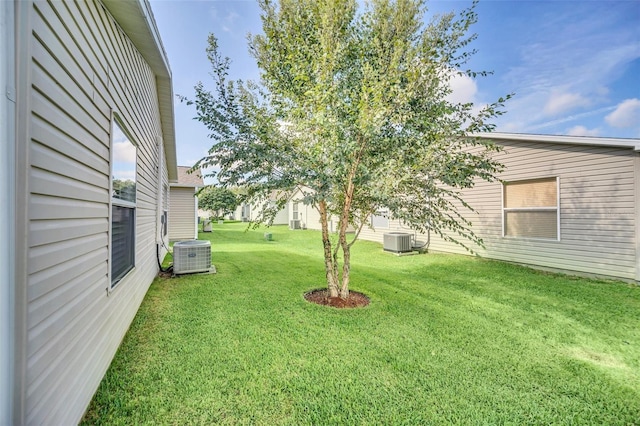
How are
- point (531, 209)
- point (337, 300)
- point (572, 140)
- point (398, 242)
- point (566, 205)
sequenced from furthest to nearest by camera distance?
point (398, 242), point (531, 209), point (566, 205), point (572, 140), point (337, 300)

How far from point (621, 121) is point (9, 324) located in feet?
49.7

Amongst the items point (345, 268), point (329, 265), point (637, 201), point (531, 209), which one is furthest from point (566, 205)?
point (329, 265)

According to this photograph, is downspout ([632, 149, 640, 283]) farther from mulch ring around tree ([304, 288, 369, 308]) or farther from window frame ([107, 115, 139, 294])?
window frame ([107, 115, 139, 294])

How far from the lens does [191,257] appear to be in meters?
6.09

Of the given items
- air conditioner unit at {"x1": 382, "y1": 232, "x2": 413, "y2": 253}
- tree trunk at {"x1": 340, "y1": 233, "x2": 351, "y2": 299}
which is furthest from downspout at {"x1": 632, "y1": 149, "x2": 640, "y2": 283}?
tree trunk at {"x1": 340, "y1": 233, "x2": 351, "y2": 299}

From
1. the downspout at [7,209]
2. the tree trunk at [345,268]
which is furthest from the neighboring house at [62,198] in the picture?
the tree trunk at [345,268]

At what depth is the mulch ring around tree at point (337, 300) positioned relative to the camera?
436 centimetres

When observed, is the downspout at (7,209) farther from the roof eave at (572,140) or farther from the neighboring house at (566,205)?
the neighboring house at (566,205)

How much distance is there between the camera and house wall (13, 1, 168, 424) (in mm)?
1256

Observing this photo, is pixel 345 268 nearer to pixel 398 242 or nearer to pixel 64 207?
pixel 64 207

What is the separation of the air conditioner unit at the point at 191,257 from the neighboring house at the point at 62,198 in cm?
273

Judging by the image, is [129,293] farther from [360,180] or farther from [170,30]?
[170,30]

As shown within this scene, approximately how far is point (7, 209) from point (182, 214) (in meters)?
12.4

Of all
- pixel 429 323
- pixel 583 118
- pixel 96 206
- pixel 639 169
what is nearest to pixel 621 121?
pixel 583 118
